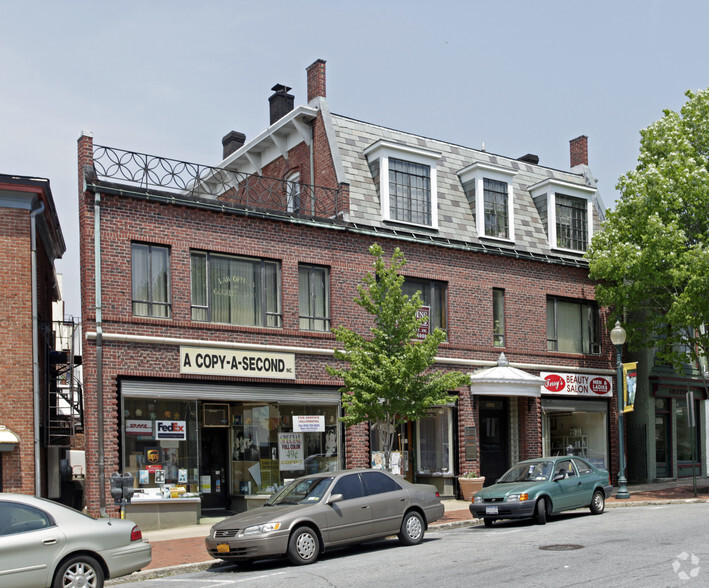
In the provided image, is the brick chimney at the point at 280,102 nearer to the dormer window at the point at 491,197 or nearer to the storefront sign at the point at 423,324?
the dormer window at the point at 491,197

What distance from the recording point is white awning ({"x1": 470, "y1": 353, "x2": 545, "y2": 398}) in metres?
23.5

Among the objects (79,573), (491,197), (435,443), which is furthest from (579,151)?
(79,573)

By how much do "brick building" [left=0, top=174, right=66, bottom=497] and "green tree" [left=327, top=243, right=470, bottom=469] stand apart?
6327 mm

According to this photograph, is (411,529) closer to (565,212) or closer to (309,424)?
(309,424)

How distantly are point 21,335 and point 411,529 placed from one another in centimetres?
896

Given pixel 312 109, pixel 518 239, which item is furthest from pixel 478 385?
pixel 312 109

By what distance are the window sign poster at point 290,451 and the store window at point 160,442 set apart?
2247mm

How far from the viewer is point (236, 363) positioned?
19.7 meters

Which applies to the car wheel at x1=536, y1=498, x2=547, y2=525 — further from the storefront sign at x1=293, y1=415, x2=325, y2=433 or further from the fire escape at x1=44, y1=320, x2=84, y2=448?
the fire escape at x1=44, y1=320, x2=84, y2=448

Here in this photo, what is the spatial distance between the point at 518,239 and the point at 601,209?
473 centimetres

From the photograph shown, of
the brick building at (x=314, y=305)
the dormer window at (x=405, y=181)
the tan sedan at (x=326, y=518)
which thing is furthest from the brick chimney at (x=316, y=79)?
the tan sedan at (x=326, y=518)

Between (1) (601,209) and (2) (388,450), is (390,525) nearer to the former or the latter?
(2) (388,450)

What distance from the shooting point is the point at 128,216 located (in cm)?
1872

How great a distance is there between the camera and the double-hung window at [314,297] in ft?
69.7
